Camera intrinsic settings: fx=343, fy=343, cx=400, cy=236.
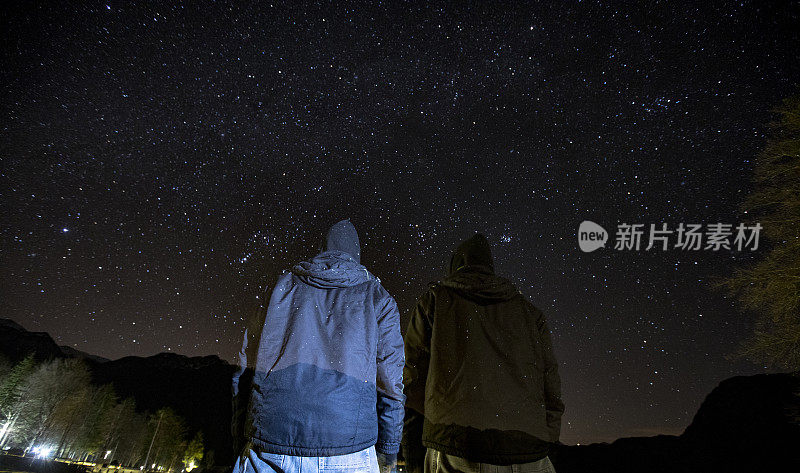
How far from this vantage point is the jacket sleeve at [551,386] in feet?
9.08

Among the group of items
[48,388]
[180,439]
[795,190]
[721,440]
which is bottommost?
[180,439]

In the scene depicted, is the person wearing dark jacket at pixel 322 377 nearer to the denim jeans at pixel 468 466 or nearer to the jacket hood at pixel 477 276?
the denim jeans at pixel 468 466

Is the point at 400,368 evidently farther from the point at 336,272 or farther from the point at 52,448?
the point at 52,448

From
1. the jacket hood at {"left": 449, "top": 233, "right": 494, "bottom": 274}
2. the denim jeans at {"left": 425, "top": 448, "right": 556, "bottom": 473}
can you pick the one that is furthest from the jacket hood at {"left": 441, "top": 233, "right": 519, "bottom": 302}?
the denim jeans at {"left": 425, "top": 448, "right": 556, "bottom": 473}

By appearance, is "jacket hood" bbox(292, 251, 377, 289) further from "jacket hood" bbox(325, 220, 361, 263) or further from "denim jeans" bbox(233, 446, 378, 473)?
"denim jeans" bbox(233, 446, 378, 473)

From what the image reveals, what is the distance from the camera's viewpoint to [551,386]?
2998 millimetres

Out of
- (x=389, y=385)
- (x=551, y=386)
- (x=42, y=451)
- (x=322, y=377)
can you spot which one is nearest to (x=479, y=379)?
(x=389, y=385)

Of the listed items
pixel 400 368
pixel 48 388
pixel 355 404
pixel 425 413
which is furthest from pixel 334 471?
pixel 48 388

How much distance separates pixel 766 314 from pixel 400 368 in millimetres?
11940

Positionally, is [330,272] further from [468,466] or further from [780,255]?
[780,255]

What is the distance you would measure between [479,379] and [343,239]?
1616 millimetres

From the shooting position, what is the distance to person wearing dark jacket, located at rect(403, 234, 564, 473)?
2.45m

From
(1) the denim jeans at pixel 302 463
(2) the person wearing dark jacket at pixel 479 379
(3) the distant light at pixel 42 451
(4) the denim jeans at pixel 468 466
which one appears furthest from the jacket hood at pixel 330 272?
(3) the distant light at pixel 42 451

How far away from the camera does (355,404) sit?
220 centimetres
